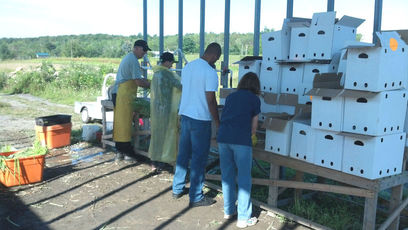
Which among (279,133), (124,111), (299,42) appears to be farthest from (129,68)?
(279,133)

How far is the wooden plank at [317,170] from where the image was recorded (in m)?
3.59

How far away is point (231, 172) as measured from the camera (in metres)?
4.23

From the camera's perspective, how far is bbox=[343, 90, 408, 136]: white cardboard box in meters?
3.43

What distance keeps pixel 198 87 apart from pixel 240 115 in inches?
32.7

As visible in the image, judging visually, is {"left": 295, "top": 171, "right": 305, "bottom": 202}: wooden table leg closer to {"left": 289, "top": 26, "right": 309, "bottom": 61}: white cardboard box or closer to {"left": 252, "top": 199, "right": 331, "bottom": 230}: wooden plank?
{"left": 252, "top": 199, "right": 331, "bottom": 230}: wooden plank

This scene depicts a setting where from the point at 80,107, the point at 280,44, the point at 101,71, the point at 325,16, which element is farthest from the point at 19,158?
the point at 101,71

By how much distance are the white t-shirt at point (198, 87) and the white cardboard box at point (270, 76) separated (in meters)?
0.86

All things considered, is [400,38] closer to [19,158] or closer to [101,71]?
[19,158]

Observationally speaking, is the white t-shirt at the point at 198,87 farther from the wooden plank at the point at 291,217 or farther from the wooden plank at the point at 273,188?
the wooden plank at the point at 291,217

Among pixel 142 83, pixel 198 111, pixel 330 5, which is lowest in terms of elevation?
pixel 198 111

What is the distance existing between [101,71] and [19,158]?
17.4m

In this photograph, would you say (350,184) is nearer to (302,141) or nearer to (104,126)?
(302,141)

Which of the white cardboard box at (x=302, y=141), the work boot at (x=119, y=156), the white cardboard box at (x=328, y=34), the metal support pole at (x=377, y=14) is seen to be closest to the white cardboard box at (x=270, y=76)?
the white cardboard box at (x=328, y=34)

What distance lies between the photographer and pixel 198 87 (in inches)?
177
